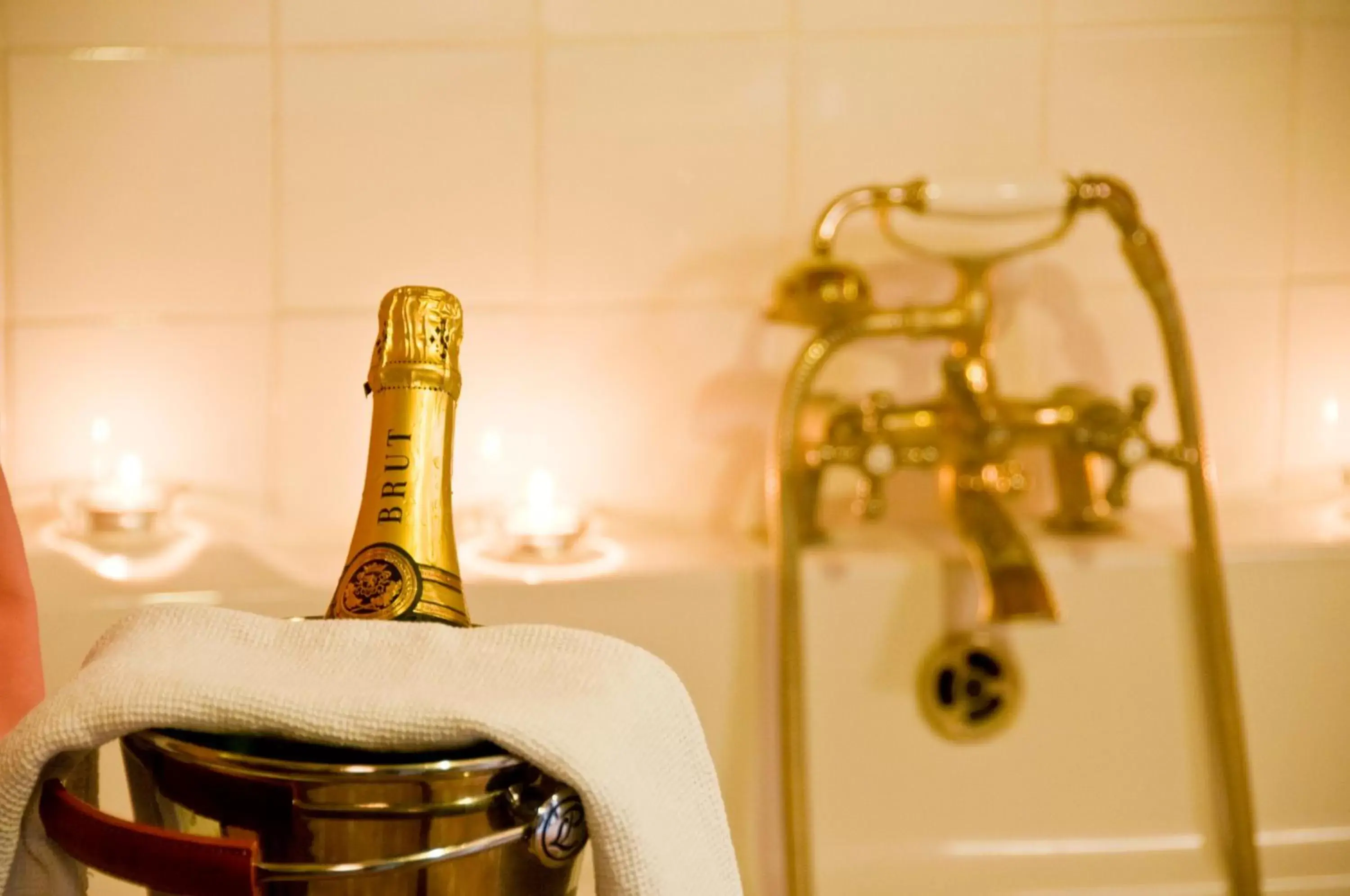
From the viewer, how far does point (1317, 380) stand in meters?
0.87

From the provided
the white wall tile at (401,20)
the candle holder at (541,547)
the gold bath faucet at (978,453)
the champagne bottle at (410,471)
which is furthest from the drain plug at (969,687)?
the white wall tile at (401,20)

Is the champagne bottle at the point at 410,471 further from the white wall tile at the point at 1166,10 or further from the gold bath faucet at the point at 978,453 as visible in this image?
the white wall tile at the point at 1166,10

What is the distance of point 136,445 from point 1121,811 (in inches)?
27.5

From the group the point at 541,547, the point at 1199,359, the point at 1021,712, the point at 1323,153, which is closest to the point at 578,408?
the point at 541,547

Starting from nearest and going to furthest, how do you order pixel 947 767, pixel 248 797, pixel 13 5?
pixel 248 797 → pixel 947 767 → pixel 13 5

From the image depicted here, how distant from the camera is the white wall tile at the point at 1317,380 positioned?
34.2 inches

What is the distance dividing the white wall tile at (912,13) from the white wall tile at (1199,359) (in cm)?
18

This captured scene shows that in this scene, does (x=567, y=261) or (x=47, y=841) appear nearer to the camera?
(x=47, y=841)

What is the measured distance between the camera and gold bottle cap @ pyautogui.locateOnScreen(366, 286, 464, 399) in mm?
310

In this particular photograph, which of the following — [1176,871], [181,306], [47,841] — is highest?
[181,306]

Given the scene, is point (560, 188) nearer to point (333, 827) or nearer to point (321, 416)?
point (321, 416)

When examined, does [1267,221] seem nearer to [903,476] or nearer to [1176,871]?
[903,476]

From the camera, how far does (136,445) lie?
813 millimetres

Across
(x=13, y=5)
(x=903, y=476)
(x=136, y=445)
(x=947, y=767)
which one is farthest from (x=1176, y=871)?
(x=13, y=5)
